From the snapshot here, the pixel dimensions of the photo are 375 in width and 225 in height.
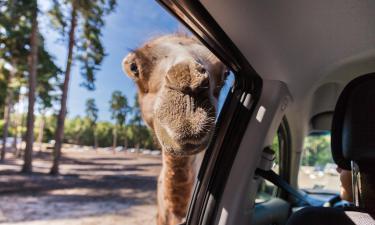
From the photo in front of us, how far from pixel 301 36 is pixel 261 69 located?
12.2 inches

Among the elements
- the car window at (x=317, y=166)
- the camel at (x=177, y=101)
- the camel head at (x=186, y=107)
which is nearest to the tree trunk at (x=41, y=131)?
the camel at (x=177, y=101)

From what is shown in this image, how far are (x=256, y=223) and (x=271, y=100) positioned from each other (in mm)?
865

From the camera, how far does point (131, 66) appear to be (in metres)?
2.32

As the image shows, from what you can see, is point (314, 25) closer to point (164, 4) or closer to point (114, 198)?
point (164, 4)

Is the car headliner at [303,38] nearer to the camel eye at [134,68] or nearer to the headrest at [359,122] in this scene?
the headrest at [359,122]

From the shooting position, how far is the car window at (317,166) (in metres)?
3.66

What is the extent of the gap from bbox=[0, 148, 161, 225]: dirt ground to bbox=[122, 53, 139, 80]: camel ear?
53 centimetres

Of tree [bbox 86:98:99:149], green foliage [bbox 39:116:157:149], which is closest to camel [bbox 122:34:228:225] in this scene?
green foliage [bbox 39:116:157:149]

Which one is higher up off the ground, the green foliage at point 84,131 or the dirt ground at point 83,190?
the green foliage at point 84,131

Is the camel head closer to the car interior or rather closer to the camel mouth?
the camel mouth

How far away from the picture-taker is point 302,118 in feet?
11.0

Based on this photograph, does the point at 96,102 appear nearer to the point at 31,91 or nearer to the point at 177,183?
the point at 31,91


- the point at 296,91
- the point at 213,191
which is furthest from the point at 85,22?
the point at 296,91

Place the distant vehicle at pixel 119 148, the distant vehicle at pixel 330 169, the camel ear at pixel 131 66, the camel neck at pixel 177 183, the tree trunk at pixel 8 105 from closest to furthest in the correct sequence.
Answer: the tree trunk at pixel 8 105 → the camel ear at pixel 131 66 → the distant vehicle at pixel 119 148 → the camel neck at pixel 177 183 → the distant vehicle at pixel 330 169
